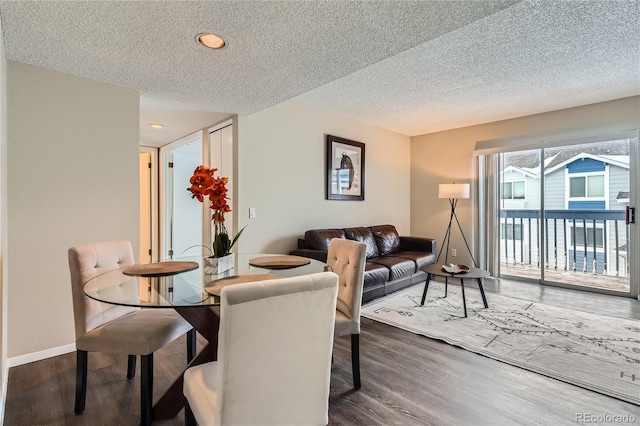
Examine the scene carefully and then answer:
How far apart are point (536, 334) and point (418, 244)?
225 cm

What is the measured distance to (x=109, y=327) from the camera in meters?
1.68

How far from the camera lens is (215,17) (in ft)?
5.50

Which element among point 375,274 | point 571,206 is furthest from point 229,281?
point 571,206

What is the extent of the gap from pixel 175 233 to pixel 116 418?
12.6 feet

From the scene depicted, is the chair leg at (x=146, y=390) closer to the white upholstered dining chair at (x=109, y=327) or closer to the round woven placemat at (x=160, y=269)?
the white upholstered dining chair at (x=109, y=327)

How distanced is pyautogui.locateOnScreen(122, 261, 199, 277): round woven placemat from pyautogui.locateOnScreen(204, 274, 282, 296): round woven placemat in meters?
0.38

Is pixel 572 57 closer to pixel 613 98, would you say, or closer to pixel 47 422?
pixel 613 98

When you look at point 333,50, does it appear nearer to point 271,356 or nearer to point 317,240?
point 271,356

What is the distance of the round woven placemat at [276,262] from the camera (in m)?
2.03

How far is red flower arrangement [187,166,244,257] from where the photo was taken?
5.98 feet

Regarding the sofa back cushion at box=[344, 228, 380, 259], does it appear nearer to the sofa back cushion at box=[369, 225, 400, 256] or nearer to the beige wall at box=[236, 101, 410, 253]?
the sofa back cushion at box=[369, 225, 400, 256]

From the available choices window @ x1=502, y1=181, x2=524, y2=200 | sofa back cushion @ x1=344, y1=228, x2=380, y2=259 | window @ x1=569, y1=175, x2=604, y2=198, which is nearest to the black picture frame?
sofa back cushion @ x1=344, y1=228, x2=380, y2=259

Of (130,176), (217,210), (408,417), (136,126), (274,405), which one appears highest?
(136,126)

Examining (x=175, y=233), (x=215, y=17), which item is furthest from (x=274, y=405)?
(x=175, y=233)
